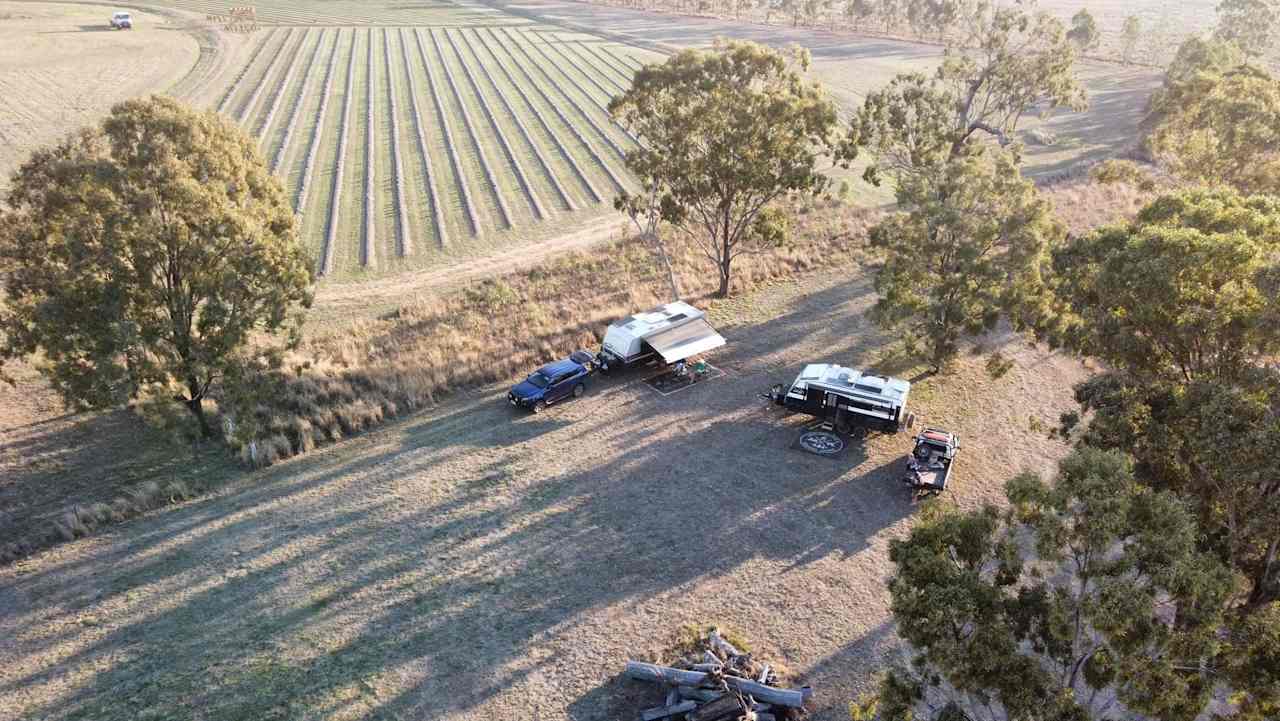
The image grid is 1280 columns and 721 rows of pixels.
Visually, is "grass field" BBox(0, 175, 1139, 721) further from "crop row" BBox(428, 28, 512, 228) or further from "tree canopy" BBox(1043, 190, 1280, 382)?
"crop row" BBox(428, 28, 512, 228)

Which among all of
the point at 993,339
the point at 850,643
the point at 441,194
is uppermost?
the point at 441,194

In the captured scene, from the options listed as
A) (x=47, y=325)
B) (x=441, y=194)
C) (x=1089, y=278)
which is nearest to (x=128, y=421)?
(x=47, y=325)

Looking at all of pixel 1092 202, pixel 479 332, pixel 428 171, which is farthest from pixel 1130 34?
pixel 479 332

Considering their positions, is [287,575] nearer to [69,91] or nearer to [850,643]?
[850,643]

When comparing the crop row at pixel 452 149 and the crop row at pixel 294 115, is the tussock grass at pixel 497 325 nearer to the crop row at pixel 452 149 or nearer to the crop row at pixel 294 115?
the crop row at pixel 452 149

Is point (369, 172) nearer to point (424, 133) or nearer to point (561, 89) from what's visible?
point (424, 133)

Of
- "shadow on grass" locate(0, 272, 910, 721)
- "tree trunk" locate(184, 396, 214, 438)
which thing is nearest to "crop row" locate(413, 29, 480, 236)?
"tree trunk" locate(184, 396, 214, 438)

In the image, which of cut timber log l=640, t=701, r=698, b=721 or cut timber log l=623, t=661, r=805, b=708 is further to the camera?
cut timber log l=623, t=661, r=805, b=708
